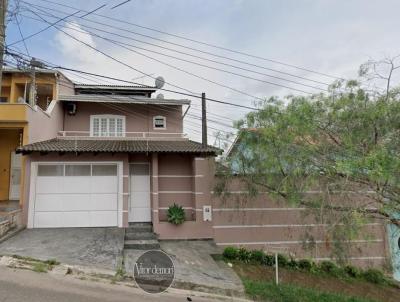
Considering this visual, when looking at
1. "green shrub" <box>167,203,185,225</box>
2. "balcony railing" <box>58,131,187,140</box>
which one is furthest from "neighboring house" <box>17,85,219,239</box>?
"balcony railing" <box>58,131,187,140</box>

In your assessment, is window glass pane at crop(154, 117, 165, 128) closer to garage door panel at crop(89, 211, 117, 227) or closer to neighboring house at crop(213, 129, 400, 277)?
garage door panel at crop(89, 211, 117, 227)

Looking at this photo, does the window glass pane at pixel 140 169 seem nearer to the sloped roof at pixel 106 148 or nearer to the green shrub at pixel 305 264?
the sloped roof at pixel 106 148

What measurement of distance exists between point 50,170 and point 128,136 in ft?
14.4

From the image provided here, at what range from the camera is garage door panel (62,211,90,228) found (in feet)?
37.4

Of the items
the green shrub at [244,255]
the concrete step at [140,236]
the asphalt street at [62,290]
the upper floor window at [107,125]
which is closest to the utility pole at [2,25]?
the asphalt street at [62,290]

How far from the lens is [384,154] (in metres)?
5.70

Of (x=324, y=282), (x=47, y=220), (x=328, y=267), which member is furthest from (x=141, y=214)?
(x=328, y=267)

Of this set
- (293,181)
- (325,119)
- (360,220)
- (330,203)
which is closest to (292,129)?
(325,119)

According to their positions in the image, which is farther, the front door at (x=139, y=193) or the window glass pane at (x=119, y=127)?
the window glass pane at (x=119, y=127)

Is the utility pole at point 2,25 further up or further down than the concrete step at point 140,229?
further up

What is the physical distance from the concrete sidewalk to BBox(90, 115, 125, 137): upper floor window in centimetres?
674

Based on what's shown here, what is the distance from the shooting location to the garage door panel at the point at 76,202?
1149 cm

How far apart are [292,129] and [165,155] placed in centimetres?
646

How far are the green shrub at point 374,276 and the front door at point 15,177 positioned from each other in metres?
15.1
